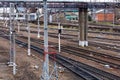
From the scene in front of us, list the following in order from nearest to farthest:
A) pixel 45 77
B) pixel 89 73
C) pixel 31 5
→ pixel 45 77
pixel 89 73
pixel 31 5

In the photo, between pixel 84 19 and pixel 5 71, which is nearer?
pixel 5 71

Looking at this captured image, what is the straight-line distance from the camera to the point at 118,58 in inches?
1254

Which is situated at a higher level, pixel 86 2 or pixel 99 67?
pixel 86 2

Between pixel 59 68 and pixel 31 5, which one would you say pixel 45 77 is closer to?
pixel 59 68

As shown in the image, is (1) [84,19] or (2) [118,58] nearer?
(2) [118,58]

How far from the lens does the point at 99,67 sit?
27.1 meters

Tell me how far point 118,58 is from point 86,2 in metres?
10.9

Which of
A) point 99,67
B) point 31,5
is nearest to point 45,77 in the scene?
point 99,67

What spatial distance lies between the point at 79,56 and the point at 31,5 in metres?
9.90

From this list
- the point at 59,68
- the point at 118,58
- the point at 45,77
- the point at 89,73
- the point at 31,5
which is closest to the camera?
the point at 45,77

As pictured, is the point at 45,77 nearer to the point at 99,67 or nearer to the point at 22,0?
the point at 99,67

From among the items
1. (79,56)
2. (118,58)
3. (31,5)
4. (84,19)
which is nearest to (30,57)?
(79,56)

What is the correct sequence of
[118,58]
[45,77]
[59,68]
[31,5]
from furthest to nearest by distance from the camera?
[31,5] < [118,58] < [59,68] < [45,77]

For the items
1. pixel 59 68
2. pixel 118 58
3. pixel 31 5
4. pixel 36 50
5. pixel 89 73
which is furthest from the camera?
pixel 31 5
